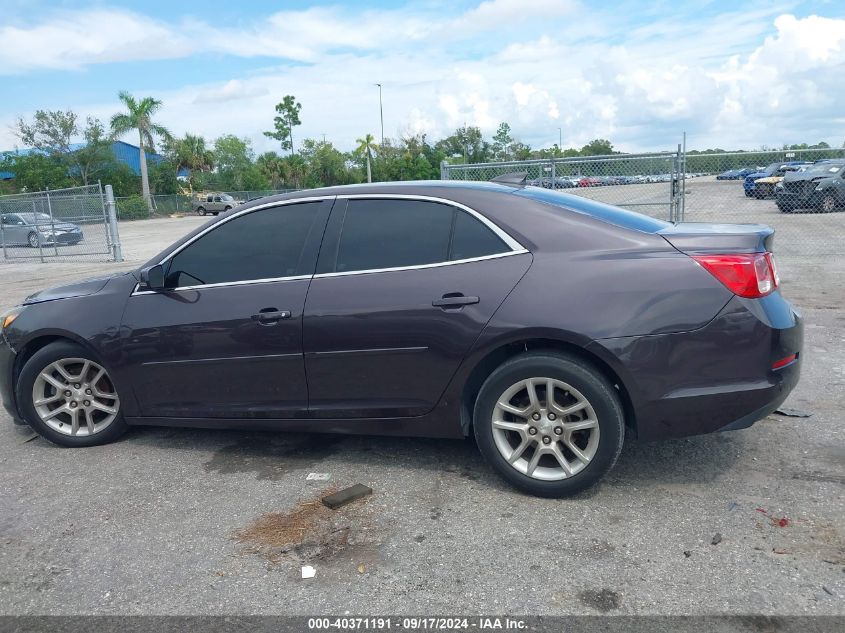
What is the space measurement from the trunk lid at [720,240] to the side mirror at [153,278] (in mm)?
2904

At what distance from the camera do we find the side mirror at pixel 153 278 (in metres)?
4.42

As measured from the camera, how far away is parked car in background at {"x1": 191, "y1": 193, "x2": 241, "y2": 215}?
2101 inches

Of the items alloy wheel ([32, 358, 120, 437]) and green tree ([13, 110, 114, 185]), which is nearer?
alloy wheel ([32, 358, 120, 437])

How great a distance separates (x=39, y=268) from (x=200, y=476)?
16507 millimetres

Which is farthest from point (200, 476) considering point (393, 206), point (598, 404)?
point (598, 404)

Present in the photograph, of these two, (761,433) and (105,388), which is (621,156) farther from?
(105,388)

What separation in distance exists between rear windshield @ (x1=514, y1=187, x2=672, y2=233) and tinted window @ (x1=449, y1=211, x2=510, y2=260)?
0.33 m

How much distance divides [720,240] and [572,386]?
105cm

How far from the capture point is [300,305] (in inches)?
161

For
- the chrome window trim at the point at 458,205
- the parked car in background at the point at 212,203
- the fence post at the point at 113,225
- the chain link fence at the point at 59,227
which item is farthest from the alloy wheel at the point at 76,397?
the parked car in background at the point at 212,203

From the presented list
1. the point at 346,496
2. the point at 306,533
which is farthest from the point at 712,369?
the point at 306,533

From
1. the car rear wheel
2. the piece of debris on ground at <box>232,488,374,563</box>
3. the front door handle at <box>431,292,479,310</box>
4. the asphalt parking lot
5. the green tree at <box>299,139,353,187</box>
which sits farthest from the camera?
the green tree at <box>299,139,353,187</box>

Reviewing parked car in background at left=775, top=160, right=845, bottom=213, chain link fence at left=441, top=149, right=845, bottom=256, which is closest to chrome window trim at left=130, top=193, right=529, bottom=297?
chain link fence at left=441, top=149, right=845, bottom=256

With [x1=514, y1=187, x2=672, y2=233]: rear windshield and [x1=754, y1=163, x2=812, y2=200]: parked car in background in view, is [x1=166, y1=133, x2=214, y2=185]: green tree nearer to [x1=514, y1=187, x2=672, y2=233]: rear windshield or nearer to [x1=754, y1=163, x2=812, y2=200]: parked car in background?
[x1=754, y1=163, x2=812, y2=200]: parked car in background
